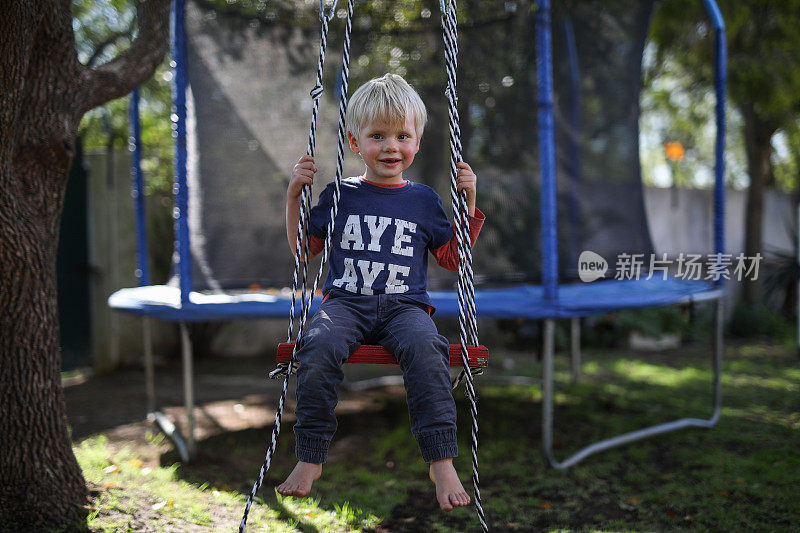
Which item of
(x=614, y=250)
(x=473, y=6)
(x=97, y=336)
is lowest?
(x=97, y=336)

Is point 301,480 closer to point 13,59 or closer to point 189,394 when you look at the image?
point 13,59

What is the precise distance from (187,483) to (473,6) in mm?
3352

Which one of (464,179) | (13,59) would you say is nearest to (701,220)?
(464,179)

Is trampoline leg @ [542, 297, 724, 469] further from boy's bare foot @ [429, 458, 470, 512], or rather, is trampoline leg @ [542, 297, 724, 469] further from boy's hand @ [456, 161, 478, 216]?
boy's bare foot @ [429, 458, 470, 512]

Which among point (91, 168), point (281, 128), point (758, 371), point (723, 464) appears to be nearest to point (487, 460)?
point (723, 464)

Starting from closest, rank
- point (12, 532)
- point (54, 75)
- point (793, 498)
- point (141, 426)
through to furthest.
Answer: point (12, 532)
point (54, 75)
point (793, 498)
point (141, 426)

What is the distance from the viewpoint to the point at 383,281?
79.3 inches

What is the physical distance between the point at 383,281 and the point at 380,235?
13 centimetres

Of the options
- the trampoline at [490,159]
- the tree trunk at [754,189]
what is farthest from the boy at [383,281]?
the tree trunk at [754,189]

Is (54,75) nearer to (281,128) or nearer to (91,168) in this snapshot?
(281,128)

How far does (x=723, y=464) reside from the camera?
3.32 meters

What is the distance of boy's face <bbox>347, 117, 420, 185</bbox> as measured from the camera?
1944 mm

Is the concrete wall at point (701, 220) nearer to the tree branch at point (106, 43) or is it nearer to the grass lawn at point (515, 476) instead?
the grass lawn at point (515, 476)

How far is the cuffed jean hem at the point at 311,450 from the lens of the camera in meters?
1.77
